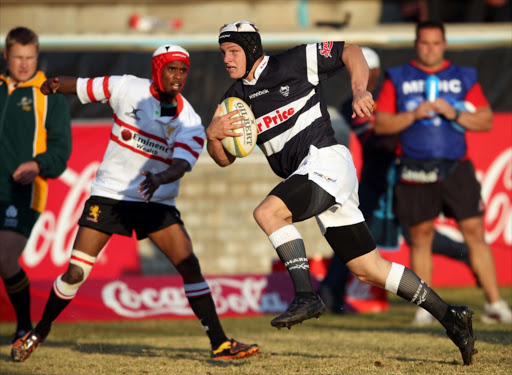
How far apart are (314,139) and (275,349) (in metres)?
2.23

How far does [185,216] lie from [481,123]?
17.5 feet

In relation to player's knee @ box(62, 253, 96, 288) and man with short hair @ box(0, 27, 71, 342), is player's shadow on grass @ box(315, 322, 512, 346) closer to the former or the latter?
player's knee @ box(62, 253, 96, 288)

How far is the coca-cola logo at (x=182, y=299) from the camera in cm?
1014

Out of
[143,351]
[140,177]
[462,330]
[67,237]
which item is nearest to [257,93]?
[140,177]

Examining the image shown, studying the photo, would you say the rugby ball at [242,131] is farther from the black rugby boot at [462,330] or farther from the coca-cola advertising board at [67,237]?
the coca-cola advertising board at [67,237]

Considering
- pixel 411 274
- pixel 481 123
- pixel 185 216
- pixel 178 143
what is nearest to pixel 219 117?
pixel 178 143

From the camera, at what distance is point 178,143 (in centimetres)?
699

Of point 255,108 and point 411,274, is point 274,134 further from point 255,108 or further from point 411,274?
point 411,274

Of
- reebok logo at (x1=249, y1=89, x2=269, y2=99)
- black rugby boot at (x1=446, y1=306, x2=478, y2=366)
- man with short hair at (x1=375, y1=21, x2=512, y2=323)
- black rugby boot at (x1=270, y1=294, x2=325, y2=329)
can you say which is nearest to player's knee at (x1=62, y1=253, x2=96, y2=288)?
reebok logo at (x1=249, y1=89, x2=269, y2=99)

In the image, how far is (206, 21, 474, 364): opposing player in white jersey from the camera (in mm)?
5977

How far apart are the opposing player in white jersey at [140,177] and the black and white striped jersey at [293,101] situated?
3.29ft

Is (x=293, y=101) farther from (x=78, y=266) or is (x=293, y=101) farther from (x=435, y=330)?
(x=435, y=330)

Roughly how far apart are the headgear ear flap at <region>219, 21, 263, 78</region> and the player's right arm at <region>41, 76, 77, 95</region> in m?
1.53

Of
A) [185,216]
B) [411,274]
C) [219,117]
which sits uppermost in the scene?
[219,117]
